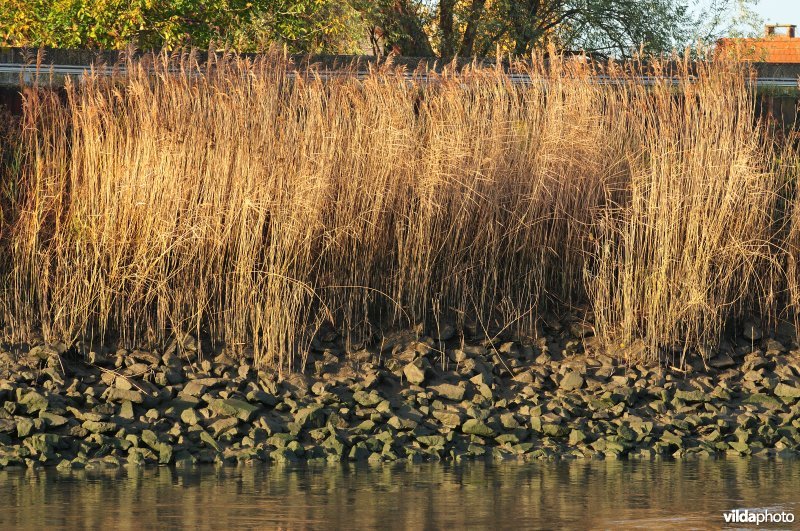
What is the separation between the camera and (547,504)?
6031mm

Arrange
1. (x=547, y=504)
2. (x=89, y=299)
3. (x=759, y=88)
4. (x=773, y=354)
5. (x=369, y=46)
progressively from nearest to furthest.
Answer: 1. (x=547, y=504)
2. (x=89, y=299)
3. (x=773, y=354)
4. (x=759, y=88)
5. (x=369, y=46)

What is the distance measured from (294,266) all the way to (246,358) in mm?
683

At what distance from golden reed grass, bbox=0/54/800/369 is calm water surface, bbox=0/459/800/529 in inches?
75.0

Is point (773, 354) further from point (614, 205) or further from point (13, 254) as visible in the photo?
point (13, 254)

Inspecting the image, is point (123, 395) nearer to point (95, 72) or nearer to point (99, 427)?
point (99, 427)

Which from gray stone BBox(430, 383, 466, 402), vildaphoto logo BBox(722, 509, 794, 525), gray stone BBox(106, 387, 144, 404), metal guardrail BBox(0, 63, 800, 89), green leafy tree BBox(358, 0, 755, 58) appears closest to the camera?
vildaphoto logo BBox(722, 509, 794, 525)

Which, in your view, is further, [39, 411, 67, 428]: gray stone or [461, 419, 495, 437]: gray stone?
[461, 419, 495, 437]: gray stone

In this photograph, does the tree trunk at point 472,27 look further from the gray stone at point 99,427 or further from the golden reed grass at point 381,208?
the gray stone at point 99,427

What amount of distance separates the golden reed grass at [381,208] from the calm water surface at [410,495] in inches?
75.0

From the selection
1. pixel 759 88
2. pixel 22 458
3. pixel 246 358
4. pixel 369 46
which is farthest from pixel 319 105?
pixel 369 46

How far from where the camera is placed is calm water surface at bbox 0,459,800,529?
18.4ft

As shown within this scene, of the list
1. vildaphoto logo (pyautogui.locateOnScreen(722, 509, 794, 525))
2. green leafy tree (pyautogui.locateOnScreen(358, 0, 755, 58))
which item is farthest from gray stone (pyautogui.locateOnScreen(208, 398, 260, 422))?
green leafy tree (pyautogui.locateOnScreen(358, 0, 755, 58))

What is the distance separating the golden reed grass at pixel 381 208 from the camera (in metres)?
8.88

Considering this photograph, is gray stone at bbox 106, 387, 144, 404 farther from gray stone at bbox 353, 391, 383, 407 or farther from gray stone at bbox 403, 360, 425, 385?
gray stone at bbox 403, 360, 425, 385
